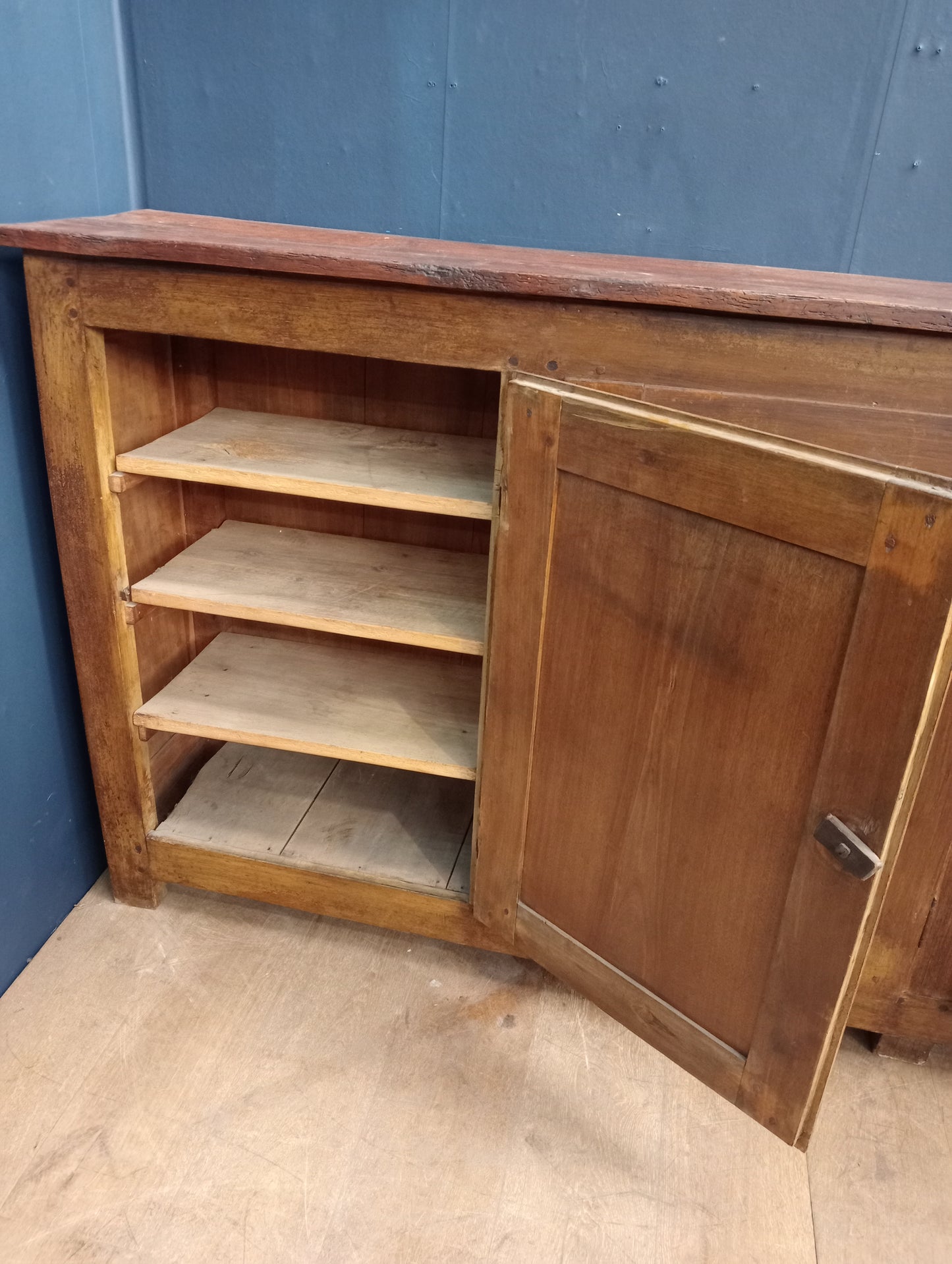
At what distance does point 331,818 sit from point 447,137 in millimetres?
1310

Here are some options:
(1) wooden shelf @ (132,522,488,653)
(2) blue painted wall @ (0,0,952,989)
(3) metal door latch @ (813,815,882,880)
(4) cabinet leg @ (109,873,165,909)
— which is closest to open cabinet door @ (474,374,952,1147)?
(3) metal door latch @ (813,815,882,880)

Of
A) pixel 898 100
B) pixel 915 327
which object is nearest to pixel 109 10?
pixel 898 100

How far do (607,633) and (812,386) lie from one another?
0.42 m

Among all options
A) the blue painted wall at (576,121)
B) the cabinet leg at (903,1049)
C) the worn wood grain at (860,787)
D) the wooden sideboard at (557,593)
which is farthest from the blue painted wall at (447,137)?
the cabinet leg at (903,1049)

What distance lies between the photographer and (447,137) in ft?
5.51

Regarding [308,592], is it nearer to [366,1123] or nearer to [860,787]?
[366,1123]

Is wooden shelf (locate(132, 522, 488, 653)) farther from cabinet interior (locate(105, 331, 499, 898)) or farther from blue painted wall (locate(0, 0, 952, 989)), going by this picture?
blue painted wall (locate(0, 0, 952, 989))

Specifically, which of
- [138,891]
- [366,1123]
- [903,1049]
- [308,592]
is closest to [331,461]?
[308,592]

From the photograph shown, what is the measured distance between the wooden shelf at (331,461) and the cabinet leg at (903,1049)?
1216 millimetres

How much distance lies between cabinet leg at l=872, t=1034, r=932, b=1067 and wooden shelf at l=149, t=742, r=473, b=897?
2.65ft

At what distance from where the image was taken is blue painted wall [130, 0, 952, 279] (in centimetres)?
154

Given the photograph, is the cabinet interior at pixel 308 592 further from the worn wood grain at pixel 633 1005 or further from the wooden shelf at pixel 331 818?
the worn wood grain at pixel 633 1005

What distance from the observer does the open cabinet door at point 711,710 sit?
1.01m

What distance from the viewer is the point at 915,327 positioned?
1.18 meters
